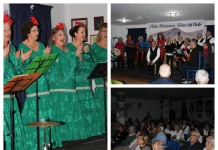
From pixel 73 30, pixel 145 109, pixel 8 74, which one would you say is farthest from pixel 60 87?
pixel 145 109

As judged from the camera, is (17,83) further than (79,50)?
No

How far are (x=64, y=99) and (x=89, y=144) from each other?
1.72 feet

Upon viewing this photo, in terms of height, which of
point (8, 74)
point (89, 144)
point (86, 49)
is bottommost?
point (89, 144)

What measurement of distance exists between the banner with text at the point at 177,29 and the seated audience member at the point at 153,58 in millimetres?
1262

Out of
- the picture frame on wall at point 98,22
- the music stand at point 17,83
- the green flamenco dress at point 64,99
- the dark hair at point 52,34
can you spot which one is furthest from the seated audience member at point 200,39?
the music stand at point 17,83

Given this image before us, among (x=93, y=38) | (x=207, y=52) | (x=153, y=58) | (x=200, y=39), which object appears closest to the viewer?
(x=207, y=52)

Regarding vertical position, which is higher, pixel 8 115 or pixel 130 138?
pixel 8 115

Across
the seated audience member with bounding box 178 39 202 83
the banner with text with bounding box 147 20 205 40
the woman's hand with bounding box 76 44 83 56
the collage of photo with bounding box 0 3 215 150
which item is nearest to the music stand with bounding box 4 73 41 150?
the collage of photo with bounding box 0 3 215 150

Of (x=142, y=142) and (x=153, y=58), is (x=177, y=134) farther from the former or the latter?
(x=153, y=58)

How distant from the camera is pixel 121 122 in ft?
11.1

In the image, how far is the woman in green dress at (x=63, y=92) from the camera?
13.2 feet

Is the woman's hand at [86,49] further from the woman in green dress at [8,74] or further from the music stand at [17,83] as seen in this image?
the music stand at [17,83]

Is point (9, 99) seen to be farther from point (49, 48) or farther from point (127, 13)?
point (127, 13)

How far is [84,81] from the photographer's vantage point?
4344mm
